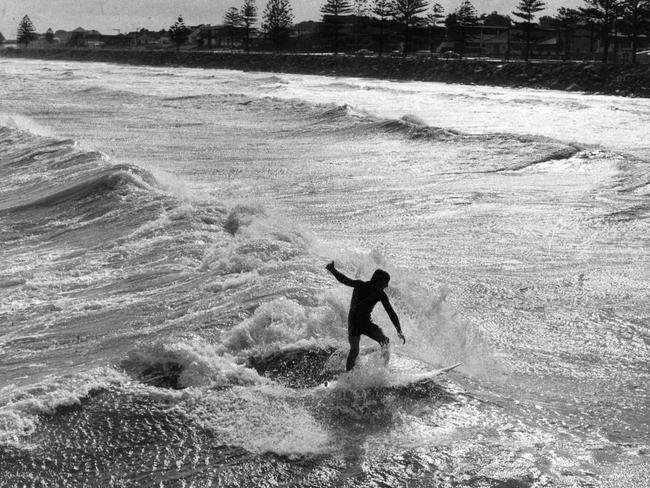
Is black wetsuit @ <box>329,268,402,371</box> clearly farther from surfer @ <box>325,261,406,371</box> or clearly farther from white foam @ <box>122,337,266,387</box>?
white foam @ <box>122,337,266,387</box>

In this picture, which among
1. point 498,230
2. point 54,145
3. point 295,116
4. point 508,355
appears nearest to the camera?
point 508,355

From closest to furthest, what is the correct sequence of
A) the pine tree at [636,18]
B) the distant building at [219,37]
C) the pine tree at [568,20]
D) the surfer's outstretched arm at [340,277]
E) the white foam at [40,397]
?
1. the white foam at [40,397]
2. the surfer's outstretched arm at [340,277]
3. the pine tree at [636,18]
4. the pine tree at [568,20]
5. the distant building at [219,37]

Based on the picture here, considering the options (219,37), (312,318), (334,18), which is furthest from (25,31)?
(312,318)

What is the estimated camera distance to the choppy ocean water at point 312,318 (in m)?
5.67

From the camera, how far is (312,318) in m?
7.75

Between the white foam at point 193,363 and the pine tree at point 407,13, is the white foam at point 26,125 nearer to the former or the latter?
the white foam at point 193,363

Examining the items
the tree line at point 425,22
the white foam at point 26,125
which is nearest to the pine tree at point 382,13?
the tree line at point 425,22

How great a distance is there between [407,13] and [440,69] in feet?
64.4

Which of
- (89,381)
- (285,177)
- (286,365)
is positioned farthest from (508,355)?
(285,177)

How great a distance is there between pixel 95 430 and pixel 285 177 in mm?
12121

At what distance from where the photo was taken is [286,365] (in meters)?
6.96

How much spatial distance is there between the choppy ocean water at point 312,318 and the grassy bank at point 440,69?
2595 centimetres

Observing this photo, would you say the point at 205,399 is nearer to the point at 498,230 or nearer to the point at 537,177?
the point at 498,230

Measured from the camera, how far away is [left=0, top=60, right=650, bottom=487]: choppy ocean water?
5668 mm
